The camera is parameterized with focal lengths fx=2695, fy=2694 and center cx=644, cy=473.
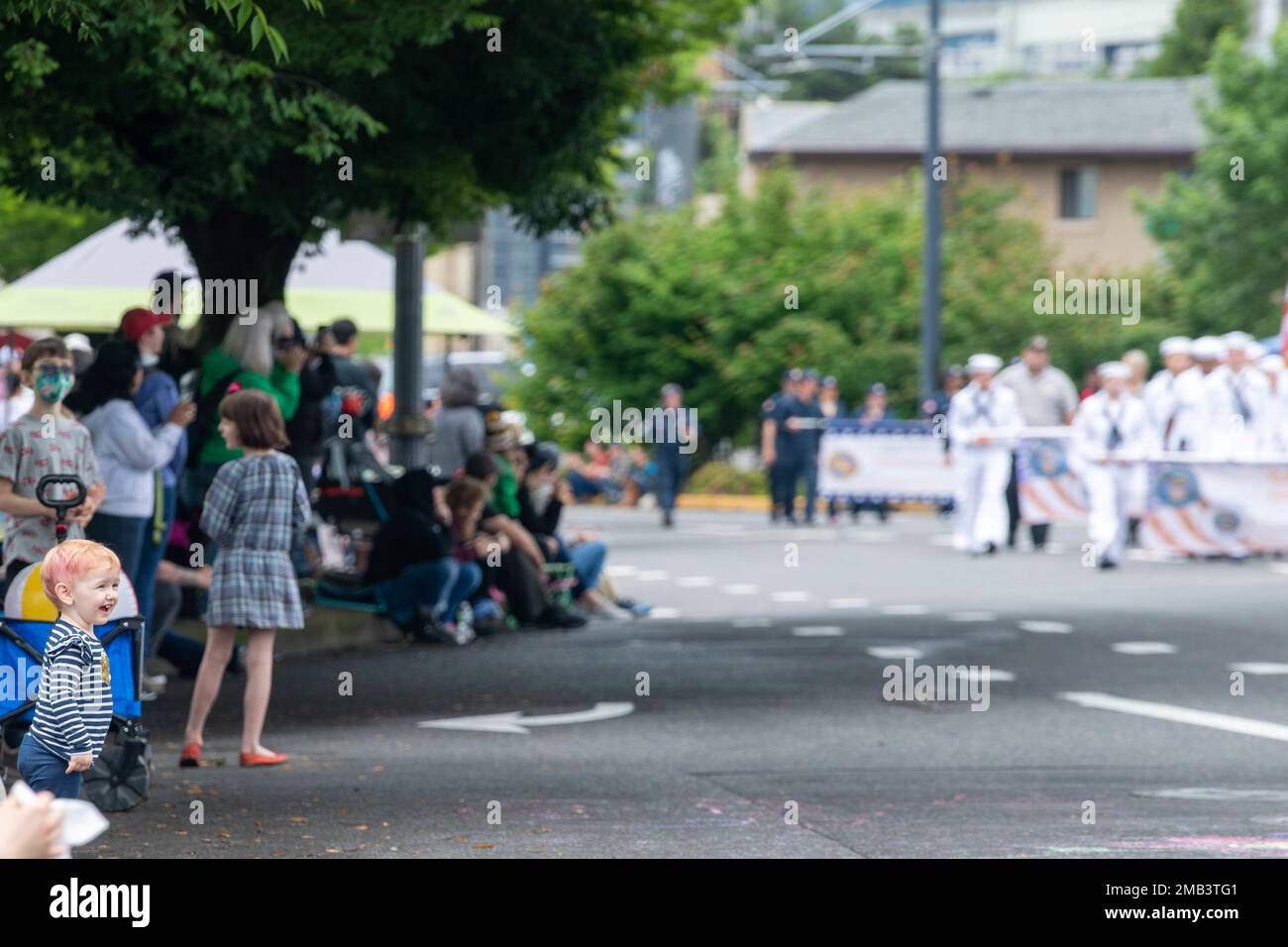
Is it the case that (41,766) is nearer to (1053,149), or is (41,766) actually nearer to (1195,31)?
(1053,149)

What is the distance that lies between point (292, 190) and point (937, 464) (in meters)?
17.8

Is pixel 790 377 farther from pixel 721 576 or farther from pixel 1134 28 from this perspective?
pixel 1134 28

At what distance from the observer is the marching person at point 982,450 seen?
2488 cm

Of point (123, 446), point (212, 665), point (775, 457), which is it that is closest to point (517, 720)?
point (212, 665)

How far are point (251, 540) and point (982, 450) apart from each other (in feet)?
49.8

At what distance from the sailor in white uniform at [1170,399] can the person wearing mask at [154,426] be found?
42.4 ft

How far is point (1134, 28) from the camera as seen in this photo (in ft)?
405

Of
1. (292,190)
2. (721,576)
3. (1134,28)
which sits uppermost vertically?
(1134,28)

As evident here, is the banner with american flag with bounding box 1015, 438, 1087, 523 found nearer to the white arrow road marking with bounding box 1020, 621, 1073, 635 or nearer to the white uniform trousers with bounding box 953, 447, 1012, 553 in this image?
the white uniform trousers with bounding box 953, 447, 1012, 553

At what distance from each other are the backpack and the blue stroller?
16.6 feet

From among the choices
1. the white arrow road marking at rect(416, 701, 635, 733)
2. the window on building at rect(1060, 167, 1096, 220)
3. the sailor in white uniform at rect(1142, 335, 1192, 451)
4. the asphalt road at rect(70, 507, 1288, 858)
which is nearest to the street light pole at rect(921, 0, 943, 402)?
the sailor in white uniform at rect(1142, 335, 1192, 451)

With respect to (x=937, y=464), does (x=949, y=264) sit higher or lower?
higher

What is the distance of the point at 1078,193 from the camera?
221ft

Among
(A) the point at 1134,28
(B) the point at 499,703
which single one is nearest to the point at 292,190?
(B) the point at 499,703
